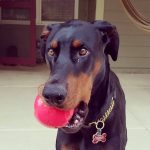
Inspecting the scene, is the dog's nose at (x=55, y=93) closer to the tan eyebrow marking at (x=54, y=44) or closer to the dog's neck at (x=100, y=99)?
the tan eyebrow marking at (x=54, y=44)

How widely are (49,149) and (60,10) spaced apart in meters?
5.32

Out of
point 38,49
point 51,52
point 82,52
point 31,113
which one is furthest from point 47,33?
point 38,49

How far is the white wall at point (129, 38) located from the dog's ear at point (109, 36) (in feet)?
18.2

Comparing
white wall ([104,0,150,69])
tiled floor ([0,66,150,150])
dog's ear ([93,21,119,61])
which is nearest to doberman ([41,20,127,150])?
dog's ear ([93,21,119,61])

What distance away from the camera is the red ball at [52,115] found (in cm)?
230

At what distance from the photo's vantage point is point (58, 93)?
6.99 feet

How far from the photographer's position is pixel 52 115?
2309 millimetres

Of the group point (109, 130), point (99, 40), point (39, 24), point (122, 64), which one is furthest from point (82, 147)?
point (39, 24)

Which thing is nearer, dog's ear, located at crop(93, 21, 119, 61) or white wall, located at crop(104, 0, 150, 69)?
dog's ear, located at crop(93, 21, 119, 61)

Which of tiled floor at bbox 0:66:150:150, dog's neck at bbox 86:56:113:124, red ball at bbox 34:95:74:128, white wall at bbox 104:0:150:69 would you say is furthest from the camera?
white wall at bbox 104:0:150:69

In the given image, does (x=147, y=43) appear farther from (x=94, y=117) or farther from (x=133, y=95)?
(x=94, y=117)

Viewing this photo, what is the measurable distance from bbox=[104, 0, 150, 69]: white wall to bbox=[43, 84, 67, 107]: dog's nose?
20.1ft

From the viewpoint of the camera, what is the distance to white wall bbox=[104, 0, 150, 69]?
815cm

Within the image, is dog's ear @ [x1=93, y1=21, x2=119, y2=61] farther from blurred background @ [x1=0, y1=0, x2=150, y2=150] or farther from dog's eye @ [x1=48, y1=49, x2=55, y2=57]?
blurred background @ [x1=0, y1=0, x2=150, y2=150]
